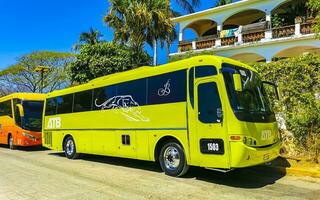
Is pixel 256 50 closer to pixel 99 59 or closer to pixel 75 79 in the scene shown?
pixel 99 59

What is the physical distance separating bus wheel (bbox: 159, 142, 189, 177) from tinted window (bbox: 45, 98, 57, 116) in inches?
297

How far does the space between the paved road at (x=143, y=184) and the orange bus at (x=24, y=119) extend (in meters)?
6.94

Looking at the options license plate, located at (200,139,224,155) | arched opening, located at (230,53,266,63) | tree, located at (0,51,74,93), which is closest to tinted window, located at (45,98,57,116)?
license plate, located at (200,139,224,155)

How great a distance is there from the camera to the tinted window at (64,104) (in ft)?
47.0

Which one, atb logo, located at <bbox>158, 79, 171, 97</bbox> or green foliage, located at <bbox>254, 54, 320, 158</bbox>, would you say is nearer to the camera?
atb logo, located at <bbox>158, 79, 171, 97</bbox>

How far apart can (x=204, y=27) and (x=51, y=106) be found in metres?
19.0

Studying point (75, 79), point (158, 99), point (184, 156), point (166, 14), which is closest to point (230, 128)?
point (184, 156)

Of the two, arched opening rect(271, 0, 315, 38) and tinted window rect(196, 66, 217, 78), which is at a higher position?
arched opening rect(271, 0, 315, 38)

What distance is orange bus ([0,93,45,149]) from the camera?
1814cm

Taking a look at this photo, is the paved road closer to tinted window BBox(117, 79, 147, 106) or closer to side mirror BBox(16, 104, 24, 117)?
tinted window BBox(117, 79, 147, 106)

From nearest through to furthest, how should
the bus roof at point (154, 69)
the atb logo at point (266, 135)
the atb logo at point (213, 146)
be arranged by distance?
the atb logo at point (213, 146) < the atb logo at point (266, 135) < the bus roof at point (154, 69)

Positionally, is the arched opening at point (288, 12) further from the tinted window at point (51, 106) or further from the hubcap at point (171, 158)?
the hubcap at point (171, 158)

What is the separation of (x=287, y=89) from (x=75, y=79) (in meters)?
19.6

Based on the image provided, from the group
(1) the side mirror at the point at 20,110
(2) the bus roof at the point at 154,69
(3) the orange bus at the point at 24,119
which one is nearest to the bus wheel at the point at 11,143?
(3) the orange bus at the point at 24,119
